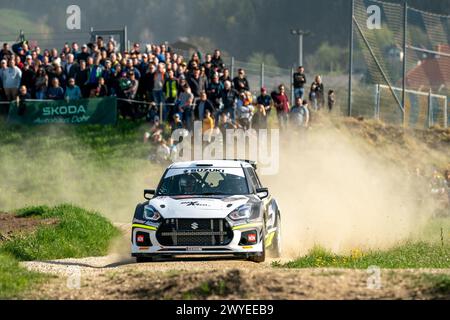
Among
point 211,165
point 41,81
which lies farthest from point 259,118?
point 211,165

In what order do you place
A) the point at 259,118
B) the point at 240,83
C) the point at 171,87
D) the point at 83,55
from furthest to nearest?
the point at 83,55 < the point at 240,83 < the point at 171,87 < the point at 259,118

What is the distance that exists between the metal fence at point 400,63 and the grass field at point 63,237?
43.9ft

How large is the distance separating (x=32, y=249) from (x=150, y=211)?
3053 mm

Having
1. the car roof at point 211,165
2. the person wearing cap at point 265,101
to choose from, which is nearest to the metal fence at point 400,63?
the person wearing cap at point 265,101

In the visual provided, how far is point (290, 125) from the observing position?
32.8 meters

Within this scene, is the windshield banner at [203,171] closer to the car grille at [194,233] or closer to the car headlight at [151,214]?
the car headlight at [151,214]

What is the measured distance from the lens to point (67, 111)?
33.8m

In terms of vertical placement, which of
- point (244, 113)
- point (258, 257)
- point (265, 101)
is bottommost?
point (258, 257)

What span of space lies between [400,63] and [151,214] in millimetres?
20494

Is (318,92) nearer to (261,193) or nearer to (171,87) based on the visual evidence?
(171,87)

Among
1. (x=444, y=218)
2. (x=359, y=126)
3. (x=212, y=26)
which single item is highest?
(x=212, y=26)

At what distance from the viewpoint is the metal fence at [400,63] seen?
34.6 m
